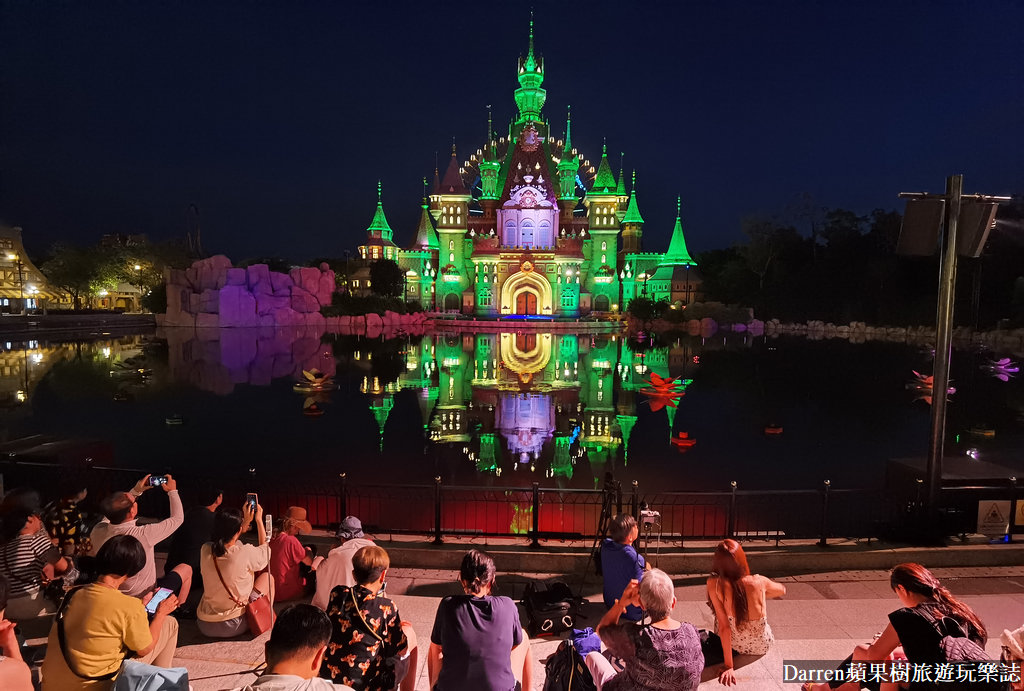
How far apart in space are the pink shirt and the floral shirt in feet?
7.35

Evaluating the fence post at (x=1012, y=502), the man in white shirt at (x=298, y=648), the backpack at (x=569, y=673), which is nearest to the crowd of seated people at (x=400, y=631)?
the man in white shirt at (x=298, y=648)

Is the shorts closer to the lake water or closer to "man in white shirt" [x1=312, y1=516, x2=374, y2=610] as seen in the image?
"man in white shirt" [x1=312, y1=516, x2=374, y2=610]

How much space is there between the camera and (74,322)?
57.5m

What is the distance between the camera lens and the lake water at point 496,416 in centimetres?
1391

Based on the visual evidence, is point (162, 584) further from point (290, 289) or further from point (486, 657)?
point (290, 289)

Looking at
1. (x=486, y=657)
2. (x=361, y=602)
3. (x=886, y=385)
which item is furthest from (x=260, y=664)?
(x=886, y=385)

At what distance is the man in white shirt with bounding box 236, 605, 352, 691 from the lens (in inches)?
108

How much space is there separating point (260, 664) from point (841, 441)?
16.7 m

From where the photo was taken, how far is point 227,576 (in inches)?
194

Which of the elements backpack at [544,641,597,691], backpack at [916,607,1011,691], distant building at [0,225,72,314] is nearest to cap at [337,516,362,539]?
backpack at [544,641,597,691]

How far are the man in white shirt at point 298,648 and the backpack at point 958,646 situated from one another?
3162 mm

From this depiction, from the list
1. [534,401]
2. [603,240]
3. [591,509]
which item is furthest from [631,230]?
[591,509]

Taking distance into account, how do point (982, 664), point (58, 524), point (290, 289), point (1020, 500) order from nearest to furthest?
point (982, 664) → point (58, 524) → point (1020, 500) → point (290, 289)

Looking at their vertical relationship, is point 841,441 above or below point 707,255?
below
